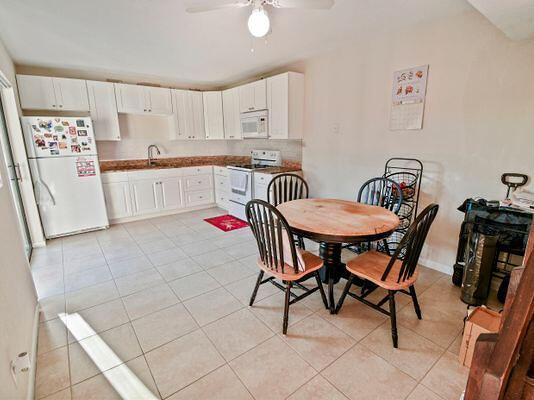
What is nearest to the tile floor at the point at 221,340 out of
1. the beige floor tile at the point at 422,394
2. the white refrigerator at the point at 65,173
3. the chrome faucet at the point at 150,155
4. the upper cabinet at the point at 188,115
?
the beige floor tile at the point at 422,394

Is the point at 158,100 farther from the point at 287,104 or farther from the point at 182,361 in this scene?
the point at 182,361

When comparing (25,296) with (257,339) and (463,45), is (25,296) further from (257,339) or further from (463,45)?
(463,45)

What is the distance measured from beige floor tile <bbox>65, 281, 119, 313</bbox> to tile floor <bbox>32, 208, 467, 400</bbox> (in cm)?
1

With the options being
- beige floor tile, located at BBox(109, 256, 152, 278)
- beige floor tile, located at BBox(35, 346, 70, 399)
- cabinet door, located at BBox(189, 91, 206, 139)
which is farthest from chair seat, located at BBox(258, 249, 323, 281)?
cabinet door, located at BBox(189, 91, 206, 139)

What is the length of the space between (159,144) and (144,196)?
1.15 metres

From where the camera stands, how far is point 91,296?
2.47 meters

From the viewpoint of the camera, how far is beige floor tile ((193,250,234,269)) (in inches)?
120

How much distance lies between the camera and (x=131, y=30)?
271 cm

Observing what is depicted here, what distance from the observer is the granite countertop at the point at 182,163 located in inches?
173

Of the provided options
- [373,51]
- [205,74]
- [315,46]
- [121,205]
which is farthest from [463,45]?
[121,205]

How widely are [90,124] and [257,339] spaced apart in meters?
3.79

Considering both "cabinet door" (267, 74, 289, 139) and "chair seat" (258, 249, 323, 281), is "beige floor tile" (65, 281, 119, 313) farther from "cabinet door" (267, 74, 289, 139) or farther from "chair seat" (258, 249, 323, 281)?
"cabinet door" (267, 74, 289, 139)

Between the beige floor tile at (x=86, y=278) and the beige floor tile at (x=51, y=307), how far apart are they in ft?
0.49

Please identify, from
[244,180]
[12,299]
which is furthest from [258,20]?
[244,180]
